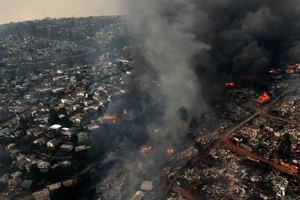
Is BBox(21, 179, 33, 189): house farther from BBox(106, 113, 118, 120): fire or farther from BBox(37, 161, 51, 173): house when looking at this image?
BBox(106, 113, 118, 120): fire

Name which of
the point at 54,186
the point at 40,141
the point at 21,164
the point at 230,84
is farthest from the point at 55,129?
the point at 230,84

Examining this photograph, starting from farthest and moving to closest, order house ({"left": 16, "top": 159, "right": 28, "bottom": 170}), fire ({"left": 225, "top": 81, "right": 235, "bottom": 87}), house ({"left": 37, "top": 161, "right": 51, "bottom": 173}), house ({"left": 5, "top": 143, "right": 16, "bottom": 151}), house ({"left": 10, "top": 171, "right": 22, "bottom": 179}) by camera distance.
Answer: fire ({"left": 225, "top": 81, "right": 235, "bottom": 87}) → house ({"left": 5, "top": 143, "right": 16, "bottom": 151}) → house ({"left": 16, "top": 159, "right": 28, "bottom": 170}) → house ({"left": 37, "top": 161, "right": 51, "bottom": 173}) → house ({"left": 10, "top": 171, "right": 22, "bottom": 179})

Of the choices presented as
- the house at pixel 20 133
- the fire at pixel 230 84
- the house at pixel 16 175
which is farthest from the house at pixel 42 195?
→ the fire at pixel 230 84

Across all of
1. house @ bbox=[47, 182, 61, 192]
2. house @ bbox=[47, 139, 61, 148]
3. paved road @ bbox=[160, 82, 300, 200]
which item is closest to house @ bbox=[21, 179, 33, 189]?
house @ bbox=[47, 182, 61, 192]

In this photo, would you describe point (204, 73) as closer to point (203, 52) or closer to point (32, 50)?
point (203, 52)

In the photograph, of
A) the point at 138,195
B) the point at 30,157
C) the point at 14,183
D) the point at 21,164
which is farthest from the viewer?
the point at 30,157

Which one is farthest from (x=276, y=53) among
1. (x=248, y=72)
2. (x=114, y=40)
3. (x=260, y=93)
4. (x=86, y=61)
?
(x=114, y=40)

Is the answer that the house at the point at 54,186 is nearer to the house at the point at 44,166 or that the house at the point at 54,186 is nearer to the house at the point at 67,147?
the house at the point at 44,166

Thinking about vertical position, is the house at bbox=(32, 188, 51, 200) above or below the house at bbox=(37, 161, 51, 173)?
below

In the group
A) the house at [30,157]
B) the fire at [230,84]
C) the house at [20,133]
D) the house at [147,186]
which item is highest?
the fire at [230,84]

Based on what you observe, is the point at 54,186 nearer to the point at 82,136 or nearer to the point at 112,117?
→ the point at 82,136

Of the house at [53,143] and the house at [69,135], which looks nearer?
the house at [53,143]
